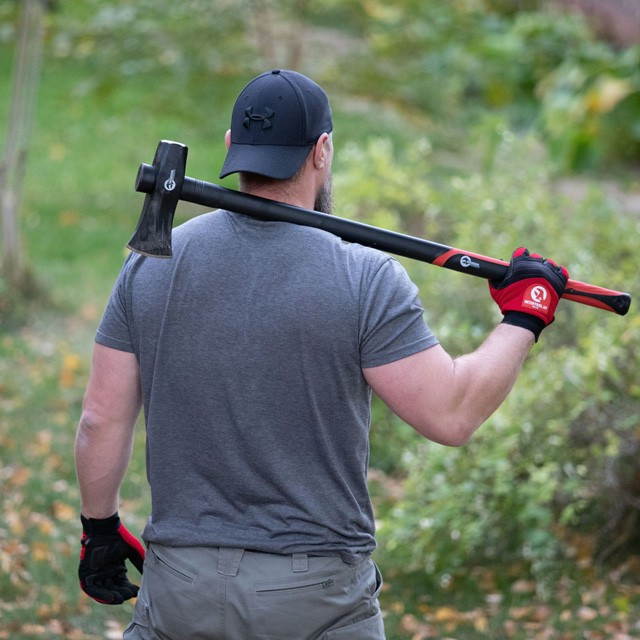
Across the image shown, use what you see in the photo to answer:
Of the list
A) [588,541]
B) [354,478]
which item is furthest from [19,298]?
[354,478]

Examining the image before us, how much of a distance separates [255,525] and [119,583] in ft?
2.39

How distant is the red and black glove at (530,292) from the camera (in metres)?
2.52

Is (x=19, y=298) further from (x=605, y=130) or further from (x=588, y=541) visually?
(x=605, y=130)

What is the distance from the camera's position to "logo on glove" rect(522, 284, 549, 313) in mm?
2529

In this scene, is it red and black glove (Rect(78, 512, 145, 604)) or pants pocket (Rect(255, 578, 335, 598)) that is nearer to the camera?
pants pocket (Rect(255, 578, 335, 598))

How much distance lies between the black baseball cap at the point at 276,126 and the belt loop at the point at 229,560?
32.5 inches

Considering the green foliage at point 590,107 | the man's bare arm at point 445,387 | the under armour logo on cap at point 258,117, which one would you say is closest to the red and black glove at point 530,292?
the man's bare arm at point 445,387

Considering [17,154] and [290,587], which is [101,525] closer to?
[290,587]

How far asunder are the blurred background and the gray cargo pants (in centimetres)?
251

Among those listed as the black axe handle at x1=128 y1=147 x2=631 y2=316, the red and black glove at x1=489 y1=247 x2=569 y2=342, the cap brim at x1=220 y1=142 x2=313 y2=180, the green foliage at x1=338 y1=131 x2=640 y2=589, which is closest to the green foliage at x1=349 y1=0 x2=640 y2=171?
the green foliage at x1=338 y1=131 x2=640 y2=589

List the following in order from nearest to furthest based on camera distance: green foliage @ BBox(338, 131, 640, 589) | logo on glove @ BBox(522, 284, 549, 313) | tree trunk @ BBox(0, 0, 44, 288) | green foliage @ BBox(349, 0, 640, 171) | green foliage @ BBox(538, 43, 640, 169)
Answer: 1. logo on glove @ BBox(522, 284, 549, 313)
2. green foliage @ BBox(338, 131, 640, 589)
3. tree trunk @ BBox(0, 0, 44, 288)
4. green foliage @ BBox(349, 0, 640, 171)
5. green foliage @ BBox(538, 43, 640, 169)

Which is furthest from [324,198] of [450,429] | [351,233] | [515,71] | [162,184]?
[515,71]

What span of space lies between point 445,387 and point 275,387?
364 millimetres

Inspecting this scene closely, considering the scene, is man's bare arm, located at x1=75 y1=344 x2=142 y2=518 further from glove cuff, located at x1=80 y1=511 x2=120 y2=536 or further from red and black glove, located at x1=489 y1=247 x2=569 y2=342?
red and black glove, located at x1=489 y1=247 x2=569 y2=342
